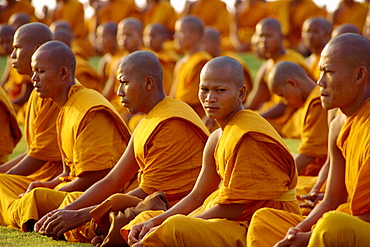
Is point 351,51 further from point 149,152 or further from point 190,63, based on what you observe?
point 190,63

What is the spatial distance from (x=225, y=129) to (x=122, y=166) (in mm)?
991

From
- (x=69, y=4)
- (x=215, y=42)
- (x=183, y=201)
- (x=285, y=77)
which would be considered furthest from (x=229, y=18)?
(x=183, y=201)

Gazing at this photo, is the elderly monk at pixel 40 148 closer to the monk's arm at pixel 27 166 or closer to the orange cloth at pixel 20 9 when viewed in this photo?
the monk's arm at pixel 27 166

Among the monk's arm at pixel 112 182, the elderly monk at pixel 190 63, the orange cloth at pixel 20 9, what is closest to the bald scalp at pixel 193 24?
the elderly monk at pixel 190 63

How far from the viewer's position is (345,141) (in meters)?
4.28

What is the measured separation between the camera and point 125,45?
12.4 metres

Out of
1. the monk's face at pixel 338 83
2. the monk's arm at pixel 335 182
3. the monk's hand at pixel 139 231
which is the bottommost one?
the monk's hand at pixel 139 231

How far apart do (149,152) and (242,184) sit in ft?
3.20

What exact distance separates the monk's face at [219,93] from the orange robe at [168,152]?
1.95 ft

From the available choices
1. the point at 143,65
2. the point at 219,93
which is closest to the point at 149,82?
the point at 143,65

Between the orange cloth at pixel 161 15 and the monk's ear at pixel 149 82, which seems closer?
the monk's ear at pixel 149 82

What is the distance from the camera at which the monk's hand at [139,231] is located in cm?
462

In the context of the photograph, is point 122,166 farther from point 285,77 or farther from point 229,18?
point 229,18

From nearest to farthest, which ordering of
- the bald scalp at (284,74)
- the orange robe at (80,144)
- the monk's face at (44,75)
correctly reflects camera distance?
the orange robe at (80,144) → the monk's face at (44,75) → the bald scalp at (284,74)
